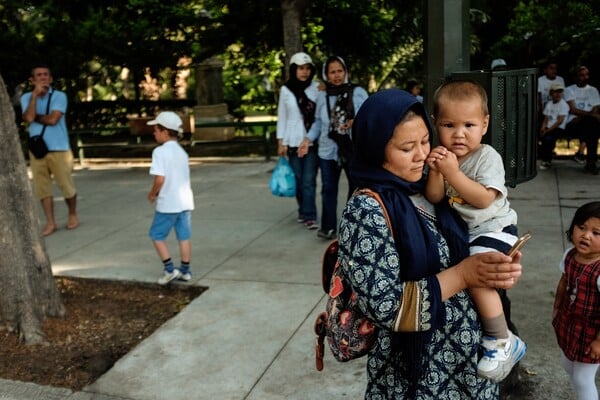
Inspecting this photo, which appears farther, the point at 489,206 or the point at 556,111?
the point at 556,111

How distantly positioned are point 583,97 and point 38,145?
25.9ft

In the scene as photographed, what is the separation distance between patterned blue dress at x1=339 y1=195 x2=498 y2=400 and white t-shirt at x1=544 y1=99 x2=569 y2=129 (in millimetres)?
8715

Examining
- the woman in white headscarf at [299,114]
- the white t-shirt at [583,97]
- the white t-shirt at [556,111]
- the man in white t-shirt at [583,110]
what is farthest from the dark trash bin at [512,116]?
the white t-shirt at [583,97]

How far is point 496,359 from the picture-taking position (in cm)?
202

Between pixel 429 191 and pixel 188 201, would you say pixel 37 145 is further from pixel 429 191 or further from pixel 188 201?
pixel 429 191

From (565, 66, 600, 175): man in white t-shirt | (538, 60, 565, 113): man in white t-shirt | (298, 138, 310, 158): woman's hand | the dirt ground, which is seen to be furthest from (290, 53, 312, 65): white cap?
(538, 60, 565, 113): man in white t-shirt

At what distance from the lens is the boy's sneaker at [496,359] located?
2.01 meters

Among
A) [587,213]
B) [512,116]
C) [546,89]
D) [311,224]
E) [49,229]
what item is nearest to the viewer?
[587,213]

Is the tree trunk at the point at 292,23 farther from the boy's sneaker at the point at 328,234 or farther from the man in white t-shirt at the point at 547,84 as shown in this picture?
the boy's sneaker at the point at 328,234

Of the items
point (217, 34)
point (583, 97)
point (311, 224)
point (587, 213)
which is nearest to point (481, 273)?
point (587, 213)

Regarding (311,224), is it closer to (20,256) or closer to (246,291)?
(246,291)

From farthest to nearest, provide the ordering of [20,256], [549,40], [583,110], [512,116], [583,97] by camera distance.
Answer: [549,40], [583,97], [583,110], [20,256], [512,116]

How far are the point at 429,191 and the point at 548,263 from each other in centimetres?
404

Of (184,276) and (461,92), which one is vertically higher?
(461,92)
